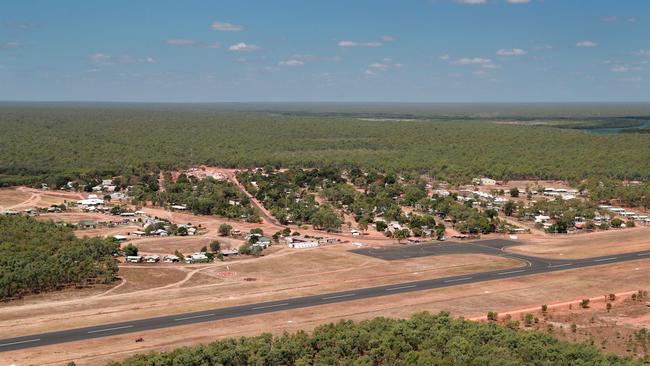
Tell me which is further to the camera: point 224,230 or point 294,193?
point 294,193

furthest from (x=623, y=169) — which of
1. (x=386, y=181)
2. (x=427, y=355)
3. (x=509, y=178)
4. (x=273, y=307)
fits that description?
(x=427, y=355)

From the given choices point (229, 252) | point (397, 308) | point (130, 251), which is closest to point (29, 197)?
point (130, 251)

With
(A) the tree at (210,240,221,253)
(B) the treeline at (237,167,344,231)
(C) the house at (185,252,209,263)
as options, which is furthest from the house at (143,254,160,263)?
(B) the treeline at (237,167,344,231)

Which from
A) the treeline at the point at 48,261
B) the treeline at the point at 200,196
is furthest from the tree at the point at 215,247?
the treeline at the point at 200,196

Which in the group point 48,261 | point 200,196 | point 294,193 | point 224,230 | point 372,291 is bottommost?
point 372,291

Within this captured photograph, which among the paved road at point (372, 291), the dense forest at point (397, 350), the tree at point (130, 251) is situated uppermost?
the dense forest at point (397, 350)

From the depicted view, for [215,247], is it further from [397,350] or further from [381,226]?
[397,350]

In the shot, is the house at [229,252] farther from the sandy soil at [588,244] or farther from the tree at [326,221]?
the sandy soil at [588,244]
